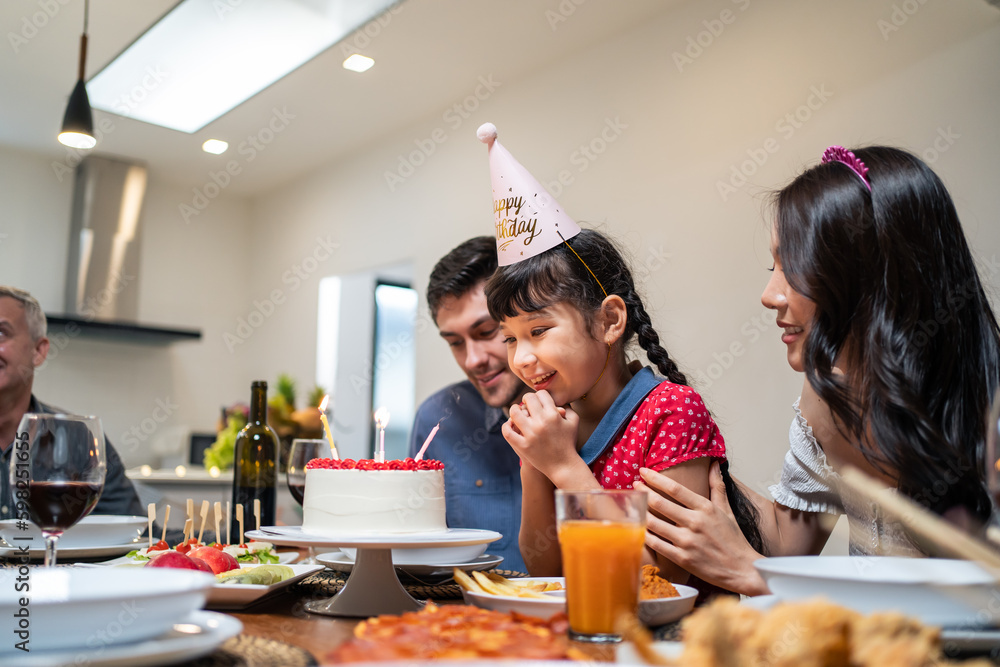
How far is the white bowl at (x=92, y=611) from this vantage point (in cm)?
49

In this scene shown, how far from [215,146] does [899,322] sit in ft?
14.4

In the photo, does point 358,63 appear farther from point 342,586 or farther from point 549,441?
point 342,586

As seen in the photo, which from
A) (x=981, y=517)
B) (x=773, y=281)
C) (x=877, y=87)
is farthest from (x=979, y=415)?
(x=877, y=87)

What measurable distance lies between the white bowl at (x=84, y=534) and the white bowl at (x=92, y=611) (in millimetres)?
730

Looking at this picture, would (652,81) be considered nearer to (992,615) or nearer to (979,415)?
(979,415)

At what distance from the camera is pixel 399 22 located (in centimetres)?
322

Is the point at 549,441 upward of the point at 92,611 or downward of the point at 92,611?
upward

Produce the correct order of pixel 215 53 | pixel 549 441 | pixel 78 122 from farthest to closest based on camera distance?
pixel 215 53 → pixel 78 122 → pixel 549 441

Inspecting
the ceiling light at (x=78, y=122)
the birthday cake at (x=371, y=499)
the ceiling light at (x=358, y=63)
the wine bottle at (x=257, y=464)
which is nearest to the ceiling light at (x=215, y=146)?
the ceiling light at (x=358, y=63)

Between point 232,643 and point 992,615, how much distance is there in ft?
1.94

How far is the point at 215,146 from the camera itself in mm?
4609

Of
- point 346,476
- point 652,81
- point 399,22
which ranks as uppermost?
point 399,22

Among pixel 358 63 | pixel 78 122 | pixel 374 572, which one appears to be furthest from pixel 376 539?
pixel 358 63

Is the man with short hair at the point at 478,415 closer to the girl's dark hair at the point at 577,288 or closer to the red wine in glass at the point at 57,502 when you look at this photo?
the girl's dark hair at the point at 577,288
